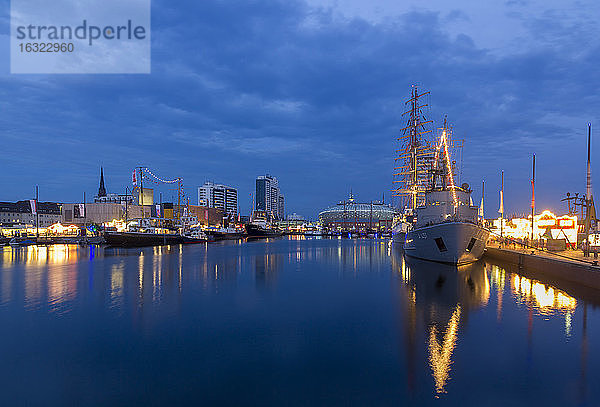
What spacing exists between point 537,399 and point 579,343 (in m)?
6.73

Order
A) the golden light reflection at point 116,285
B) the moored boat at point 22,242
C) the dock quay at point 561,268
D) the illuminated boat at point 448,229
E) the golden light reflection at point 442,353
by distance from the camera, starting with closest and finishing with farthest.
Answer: the golden light reflection at point 442,353, the golden light reflection at point 116,285, the dock quay at point 561,268, the illuminated boat at point 448,229, the moored boat at point 22,242

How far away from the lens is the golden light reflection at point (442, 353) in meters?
11.3

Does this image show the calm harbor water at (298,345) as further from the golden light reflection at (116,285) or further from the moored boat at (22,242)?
the moored boat at (22,242)

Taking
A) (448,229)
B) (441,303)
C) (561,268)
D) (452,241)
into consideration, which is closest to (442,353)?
(441,303)

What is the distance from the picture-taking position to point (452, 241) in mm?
38125

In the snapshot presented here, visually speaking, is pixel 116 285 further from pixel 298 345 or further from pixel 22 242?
pixel 22 242

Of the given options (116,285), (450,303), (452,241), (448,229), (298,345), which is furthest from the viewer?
(452,241)

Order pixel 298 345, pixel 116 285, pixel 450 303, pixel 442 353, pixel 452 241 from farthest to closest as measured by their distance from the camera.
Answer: pixel 452 241 → pixel 116 285 → pixel 450 303 → pixel 298 345 → pixel 442 353

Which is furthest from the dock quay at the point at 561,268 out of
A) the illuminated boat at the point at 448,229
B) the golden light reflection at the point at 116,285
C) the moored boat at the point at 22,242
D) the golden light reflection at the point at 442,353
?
the moored boat at the point at 22,242

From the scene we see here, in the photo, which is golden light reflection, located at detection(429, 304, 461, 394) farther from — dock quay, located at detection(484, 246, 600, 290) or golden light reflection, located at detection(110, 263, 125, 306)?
golden light reflection, located at detection(110, 263, 125, 306)

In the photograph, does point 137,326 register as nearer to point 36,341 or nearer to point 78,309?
point 36,341

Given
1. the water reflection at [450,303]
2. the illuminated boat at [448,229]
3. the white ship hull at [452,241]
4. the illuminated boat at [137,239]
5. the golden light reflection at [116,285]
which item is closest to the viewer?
the water reflection at [450,303]

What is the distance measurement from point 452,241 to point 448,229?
5.81ft

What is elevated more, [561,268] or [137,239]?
[561,268]
